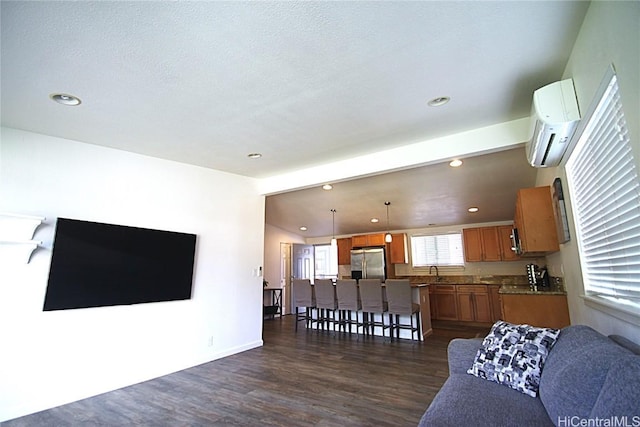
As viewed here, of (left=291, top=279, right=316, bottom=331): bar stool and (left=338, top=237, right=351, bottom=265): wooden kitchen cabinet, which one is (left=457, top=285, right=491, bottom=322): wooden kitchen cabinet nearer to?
(left=338, top=237, right=351, bottom=265): wooden kitchen cabinet

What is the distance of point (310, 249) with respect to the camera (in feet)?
30.7

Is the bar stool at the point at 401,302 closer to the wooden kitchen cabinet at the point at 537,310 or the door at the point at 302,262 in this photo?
the wooden kitchen cabinet at the point at 537,310

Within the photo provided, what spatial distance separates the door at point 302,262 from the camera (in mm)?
8812

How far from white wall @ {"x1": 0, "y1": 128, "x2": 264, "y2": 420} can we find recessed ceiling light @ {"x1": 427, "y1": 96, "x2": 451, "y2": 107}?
3120 mm

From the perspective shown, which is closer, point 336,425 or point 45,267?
point 336,425

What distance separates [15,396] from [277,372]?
94.0 inches

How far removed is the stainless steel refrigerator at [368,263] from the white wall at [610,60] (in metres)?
5.09

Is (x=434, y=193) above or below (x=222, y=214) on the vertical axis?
above

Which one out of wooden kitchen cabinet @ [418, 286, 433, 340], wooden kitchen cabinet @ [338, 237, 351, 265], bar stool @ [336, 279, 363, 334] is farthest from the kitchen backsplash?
bar stool @ [336, 279, 363, 334]

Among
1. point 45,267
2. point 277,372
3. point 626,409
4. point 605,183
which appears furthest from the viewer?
point 277,372

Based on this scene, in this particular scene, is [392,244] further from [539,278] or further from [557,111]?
[557,111]

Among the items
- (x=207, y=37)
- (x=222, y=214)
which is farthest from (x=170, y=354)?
(x=207, y=37)

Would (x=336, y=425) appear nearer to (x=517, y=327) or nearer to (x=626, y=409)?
(x=517, y=327)

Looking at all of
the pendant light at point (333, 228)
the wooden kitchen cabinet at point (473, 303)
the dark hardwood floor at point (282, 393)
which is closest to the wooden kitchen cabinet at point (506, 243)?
the wooden kitchen cabinet at point (473, 303)
